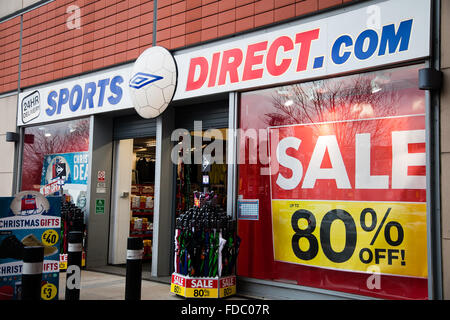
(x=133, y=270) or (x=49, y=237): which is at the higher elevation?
(x=49, y=237)

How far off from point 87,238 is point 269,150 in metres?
4.05

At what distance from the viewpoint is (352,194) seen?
4.88 metres

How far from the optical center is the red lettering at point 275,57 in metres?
5.46

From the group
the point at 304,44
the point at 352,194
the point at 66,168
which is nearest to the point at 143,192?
the point at 66,168

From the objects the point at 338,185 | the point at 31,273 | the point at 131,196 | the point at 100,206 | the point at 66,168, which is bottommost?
the point at 31,273

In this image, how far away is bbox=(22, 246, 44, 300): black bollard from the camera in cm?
337

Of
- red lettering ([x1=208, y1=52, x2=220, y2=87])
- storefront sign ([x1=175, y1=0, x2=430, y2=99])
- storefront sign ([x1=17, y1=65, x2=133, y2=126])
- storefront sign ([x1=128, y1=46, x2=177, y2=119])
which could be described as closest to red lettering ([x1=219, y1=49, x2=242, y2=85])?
storefront sign ([x1=175, y1=0, x2=430, y2=99])

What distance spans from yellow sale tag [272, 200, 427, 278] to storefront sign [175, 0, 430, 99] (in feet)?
5.27

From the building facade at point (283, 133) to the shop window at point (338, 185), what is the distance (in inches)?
0.6

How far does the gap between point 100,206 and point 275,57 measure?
14.6ft

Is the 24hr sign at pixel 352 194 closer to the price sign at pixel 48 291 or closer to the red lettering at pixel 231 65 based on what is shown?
the red lettering at pixel 231 65

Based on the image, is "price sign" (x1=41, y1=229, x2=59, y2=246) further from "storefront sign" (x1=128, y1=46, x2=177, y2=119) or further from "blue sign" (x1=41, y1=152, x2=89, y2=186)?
"blue sign" (x1=41, y1=152, x2=89, y2=186)

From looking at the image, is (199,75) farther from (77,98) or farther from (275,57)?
(77,98)

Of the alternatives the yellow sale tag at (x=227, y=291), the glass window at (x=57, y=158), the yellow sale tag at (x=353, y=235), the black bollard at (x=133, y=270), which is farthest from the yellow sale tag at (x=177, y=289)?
the glass window at (x=57, y=158)
